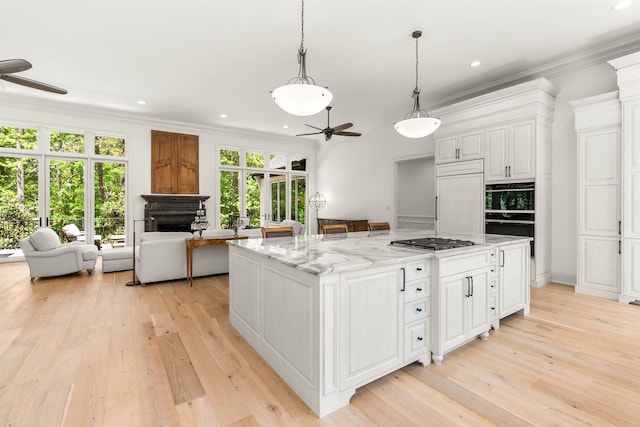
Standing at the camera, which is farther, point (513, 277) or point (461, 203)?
point (461, 203)

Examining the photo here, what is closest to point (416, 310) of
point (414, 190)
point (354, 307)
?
point (354, 307)

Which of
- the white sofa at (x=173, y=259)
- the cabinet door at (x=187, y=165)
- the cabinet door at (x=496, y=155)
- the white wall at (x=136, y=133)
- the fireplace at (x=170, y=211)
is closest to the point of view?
the white sofa at (x=173, y=259)

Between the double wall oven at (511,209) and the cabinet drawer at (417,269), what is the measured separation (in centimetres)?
298

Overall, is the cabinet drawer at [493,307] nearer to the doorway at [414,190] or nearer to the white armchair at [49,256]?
the doorway at [414,190]

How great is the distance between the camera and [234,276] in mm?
2828

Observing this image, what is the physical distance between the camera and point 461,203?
499 cm

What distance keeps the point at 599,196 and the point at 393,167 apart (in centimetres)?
387

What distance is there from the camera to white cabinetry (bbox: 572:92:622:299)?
3.60 meters

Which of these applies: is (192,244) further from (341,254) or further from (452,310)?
(452,310)

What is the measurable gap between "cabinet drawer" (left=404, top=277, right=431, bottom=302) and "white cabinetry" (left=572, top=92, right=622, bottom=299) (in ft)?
10.1

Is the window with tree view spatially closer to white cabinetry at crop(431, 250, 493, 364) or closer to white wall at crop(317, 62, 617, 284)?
white wall at crop(317, 62, 617, 284)

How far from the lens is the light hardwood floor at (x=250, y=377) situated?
5.49 ft

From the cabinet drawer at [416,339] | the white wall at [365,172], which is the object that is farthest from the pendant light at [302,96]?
the white wall at [365,172]

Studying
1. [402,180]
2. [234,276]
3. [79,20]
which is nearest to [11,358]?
[234,276]
